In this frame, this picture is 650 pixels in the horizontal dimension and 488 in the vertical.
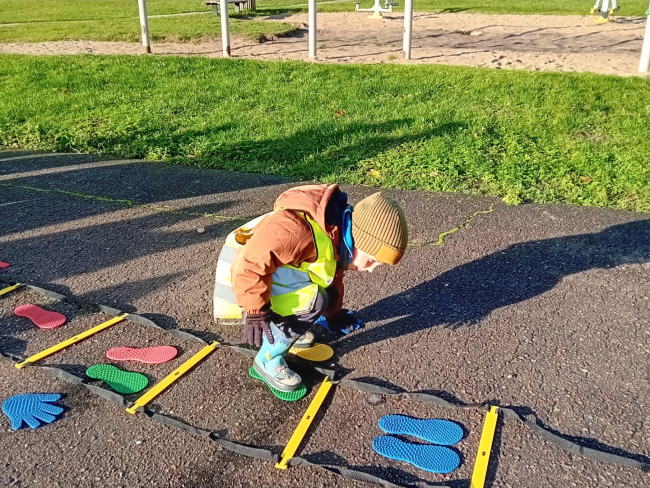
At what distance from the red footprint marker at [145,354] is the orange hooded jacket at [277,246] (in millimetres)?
745

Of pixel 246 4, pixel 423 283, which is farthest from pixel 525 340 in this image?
pixel 246 4

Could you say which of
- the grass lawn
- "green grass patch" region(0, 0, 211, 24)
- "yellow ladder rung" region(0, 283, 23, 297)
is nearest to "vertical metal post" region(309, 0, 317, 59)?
the grass lawn

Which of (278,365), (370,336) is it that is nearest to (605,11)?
(370,336)

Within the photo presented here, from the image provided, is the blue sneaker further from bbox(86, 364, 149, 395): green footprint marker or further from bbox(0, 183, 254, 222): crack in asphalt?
bbox(0, 183, 254, 222): crack in asphalt

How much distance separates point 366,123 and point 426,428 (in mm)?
4977

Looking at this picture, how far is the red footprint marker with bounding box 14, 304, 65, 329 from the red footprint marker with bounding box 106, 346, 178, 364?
0.49 meters

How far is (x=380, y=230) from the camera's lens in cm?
255

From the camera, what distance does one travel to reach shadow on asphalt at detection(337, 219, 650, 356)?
3.51 metres

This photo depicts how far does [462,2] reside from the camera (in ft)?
78.9

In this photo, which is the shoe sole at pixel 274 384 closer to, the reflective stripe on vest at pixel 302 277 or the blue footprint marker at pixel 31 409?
the reflective stripe on vest at pixel 302 277

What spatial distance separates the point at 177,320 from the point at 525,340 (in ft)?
6.45

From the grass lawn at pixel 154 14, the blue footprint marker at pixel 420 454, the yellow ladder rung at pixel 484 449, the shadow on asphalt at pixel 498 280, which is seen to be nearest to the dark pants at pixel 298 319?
Result: the shadow on asphalt at pixel 498 280

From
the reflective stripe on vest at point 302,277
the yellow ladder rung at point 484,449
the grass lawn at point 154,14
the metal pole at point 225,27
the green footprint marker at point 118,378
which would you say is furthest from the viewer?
the grass lawn at point 154,14

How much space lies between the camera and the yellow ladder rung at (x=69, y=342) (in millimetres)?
3070
